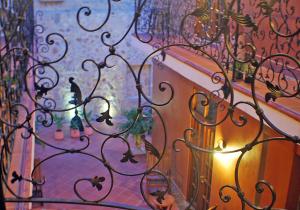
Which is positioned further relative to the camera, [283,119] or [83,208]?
[83,208]

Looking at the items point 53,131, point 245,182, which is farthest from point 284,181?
point 53,131

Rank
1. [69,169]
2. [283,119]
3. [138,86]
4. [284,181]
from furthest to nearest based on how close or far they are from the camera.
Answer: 1. [69,169]
2. [284,181]
3. [283,119]
4. [138,86]

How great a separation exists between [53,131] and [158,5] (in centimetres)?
546

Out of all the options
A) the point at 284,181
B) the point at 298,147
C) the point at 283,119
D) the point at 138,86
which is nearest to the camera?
the point at 138,86

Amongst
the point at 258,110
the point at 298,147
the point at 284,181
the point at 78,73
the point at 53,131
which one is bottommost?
the point at 53,131

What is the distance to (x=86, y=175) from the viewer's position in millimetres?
8641

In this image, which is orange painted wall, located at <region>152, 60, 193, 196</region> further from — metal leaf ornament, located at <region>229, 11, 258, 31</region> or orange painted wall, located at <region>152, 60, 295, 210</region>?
metal leaf ornament, located at <region>229, 11, 258, 31</region>

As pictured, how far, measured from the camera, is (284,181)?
401cm

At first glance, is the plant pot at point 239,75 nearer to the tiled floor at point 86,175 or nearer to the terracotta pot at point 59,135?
the tiled floor at point 86,175

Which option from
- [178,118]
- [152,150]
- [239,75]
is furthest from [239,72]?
[178,118]

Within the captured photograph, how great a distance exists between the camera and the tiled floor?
7625mm

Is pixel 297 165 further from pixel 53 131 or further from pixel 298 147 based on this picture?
pixel 53 131

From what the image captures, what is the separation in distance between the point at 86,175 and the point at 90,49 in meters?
4.56

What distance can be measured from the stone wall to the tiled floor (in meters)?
1.78
